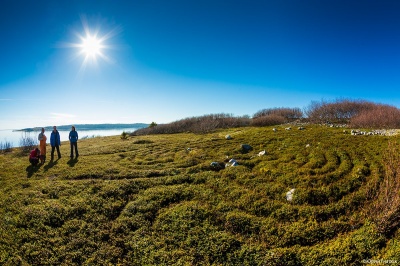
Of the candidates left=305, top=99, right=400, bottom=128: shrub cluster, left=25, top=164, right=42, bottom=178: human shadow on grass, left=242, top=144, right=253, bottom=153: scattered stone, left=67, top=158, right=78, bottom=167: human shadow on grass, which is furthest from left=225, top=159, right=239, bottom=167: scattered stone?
left=305, top=99, right=400, bottom=128: shrub cluster

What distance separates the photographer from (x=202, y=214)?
9711 millimetres

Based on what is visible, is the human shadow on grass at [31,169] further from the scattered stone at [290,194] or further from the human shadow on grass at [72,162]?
the scattered stone at [290,194]

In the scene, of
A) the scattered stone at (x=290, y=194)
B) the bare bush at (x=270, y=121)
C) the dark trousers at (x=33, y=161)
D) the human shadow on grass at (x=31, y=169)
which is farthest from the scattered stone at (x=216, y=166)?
the bare bush at (x=270, y=121)

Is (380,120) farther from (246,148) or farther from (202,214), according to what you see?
(202,214)

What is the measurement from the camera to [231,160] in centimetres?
1648

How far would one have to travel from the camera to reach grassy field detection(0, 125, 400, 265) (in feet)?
24.5

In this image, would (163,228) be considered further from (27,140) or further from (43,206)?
(27,140)

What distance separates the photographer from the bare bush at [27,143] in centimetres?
2734

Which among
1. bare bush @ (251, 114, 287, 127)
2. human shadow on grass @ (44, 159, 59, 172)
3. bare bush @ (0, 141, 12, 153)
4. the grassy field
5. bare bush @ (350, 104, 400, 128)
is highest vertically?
bare bush @ (251, 114, 287, 127)

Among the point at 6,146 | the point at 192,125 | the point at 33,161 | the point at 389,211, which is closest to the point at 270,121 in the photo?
the point at 192,125

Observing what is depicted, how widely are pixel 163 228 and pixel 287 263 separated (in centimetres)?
492

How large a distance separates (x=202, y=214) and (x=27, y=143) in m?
29.5

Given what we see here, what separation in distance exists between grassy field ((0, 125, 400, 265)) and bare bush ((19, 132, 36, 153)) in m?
13.1

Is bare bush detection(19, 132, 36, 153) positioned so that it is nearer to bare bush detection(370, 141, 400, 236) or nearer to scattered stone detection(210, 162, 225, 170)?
scattered stone detection(210, 162, 225, 170)
